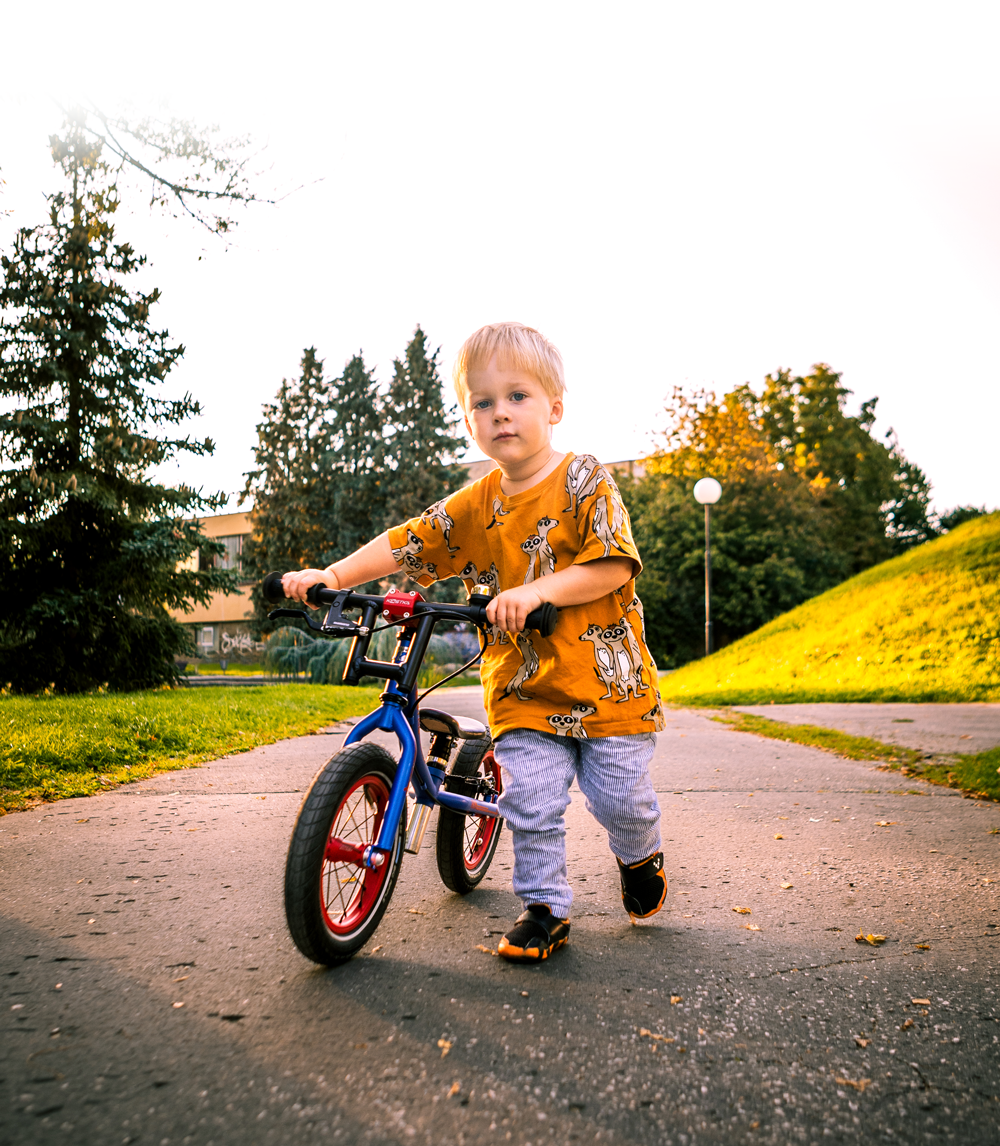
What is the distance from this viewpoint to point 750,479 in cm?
2988

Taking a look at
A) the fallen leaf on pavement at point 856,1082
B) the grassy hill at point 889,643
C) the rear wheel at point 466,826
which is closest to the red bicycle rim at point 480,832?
the rear wheel at point 466,826

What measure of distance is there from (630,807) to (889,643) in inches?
464

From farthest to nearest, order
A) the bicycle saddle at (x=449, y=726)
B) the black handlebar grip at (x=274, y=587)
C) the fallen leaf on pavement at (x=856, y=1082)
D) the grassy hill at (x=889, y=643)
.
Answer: the grassy hill at (x=889, y=643), the bicycle saddle at (x=449, y=726), the black handlebar grip at (x=274, y=587), the fallen leaf on pavement at (x=856, y=1082)

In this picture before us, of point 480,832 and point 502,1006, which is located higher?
point 480,832

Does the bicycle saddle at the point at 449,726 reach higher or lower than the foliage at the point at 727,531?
lower

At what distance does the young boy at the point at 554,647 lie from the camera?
254 centimetres

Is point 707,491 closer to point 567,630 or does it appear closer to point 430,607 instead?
point 567,630

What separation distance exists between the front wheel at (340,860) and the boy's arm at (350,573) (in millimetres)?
590

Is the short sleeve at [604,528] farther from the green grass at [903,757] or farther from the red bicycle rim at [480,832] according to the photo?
the green grass at [903,757]

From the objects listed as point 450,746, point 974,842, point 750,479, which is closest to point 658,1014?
point 450,746

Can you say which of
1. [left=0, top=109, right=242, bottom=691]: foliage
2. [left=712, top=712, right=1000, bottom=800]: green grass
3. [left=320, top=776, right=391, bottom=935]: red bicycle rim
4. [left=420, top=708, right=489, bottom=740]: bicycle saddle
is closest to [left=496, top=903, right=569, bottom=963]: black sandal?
[left=320, top=776, right=391, bottom=935]: red bicycle rim

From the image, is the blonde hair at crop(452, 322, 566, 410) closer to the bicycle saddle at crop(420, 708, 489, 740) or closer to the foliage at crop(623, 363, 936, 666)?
the bicycle saddle at crop(420, 708, 489, 740)

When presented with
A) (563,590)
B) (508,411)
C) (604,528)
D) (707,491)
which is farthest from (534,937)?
(707,491)

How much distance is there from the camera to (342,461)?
1394 inches
